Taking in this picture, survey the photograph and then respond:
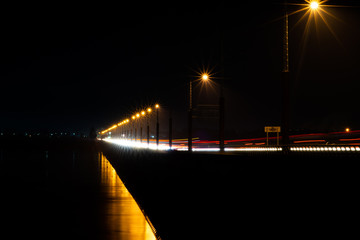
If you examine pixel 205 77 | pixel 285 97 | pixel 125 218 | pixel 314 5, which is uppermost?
pixel 314 5

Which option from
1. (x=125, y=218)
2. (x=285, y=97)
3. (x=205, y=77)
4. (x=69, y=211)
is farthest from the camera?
(x=205, y=77)

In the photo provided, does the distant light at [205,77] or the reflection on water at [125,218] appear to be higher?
the distant light at [205,77]

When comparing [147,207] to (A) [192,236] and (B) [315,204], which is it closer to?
(A) [192,236]

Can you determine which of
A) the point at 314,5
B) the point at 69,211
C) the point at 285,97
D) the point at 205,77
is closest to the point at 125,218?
the point at 69,211

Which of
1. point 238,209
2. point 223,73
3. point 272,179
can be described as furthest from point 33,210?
point 223,73

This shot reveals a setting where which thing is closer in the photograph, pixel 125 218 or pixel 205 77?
pixel 125 218

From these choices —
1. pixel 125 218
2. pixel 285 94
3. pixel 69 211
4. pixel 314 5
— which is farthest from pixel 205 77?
pixel 125 218

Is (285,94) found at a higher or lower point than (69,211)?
higher

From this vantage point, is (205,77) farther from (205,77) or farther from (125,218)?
(125,218)

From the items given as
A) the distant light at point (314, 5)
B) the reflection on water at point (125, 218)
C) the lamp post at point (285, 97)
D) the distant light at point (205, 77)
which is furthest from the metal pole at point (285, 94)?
the distant light at point (205, 77)

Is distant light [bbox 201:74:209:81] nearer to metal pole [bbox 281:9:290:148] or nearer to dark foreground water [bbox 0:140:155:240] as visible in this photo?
dark foreground water [bbox 0:140:155:240]

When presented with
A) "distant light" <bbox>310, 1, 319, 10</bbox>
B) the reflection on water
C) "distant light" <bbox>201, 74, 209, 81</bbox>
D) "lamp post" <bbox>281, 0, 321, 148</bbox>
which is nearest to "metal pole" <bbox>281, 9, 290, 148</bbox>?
"lamp post" <bbox>281, 0, 321, 148</bbox>

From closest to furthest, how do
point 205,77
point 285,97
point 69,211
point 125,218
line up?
1. point 125,218
2. point 69,211
3. point 285,97
4. point 205,77

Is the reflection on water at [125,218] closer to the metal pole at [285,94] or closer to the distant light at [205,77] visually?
the metal pole at [285,94]
